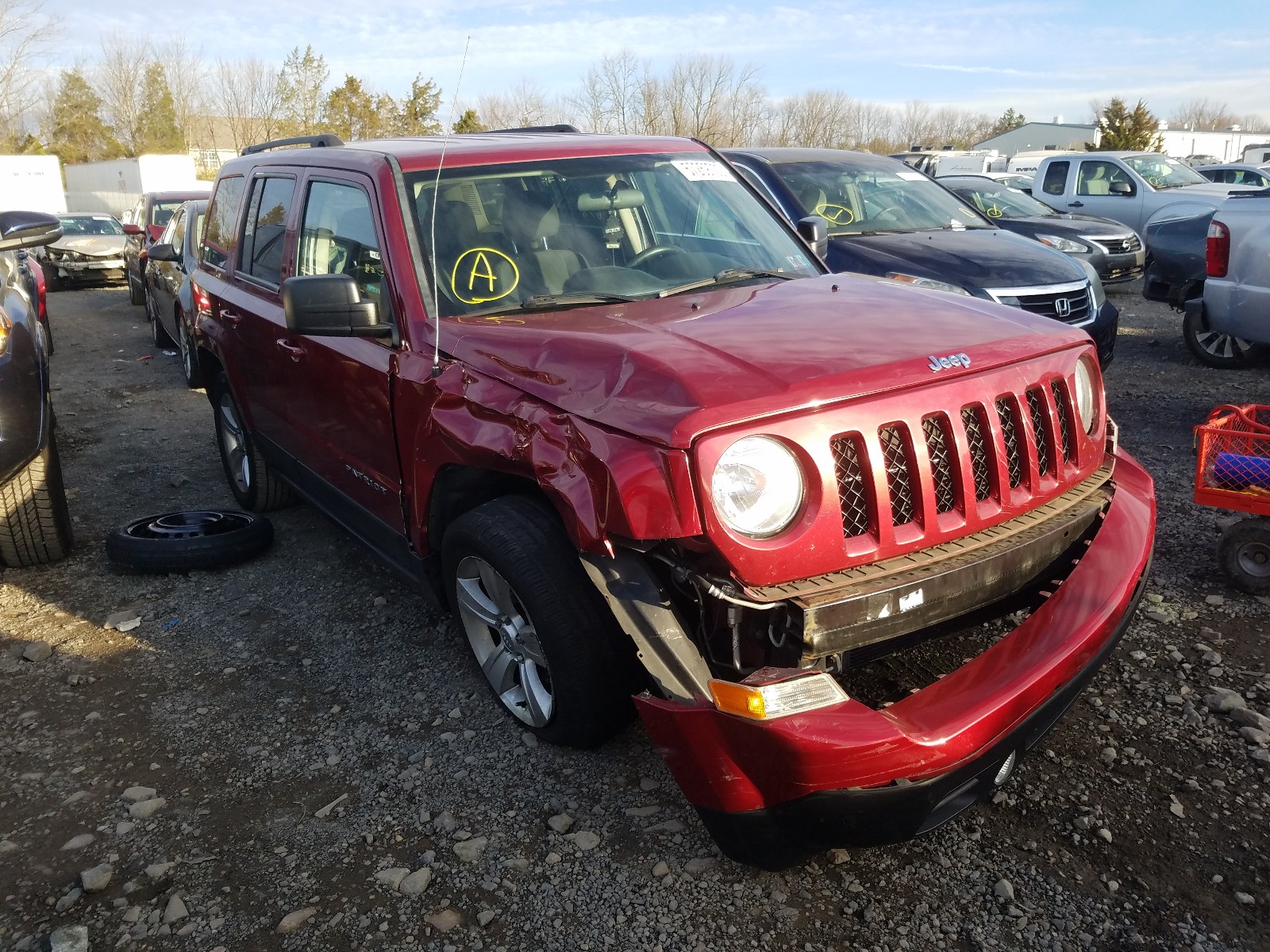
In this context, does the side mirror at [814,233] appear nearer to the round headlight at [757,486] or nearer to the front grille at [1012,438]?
the front grille at [1012,438]

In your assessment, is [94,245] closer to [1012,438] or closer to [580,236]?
[580,236]

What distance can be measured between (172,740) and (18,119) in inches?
2446

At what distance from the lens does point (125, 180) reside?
38812mm

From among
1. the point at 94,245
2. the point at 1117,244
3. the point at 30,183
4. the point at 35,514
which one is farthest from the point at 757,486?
the point at 30,183

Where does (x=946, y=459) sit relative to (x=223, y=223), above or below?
below

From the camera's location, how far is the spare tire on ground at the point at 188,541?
4672 millimetres

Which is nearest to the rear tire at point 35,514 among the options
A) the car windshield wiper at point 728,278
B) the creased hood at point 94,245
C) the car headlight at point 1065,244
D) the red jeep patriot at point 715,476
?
the red jeep patriot at point 715,476

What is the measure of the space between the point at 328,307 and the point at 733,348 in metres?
1.37

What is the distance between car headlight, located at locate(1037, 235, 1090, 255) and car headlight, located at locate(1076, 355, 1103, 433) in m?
7.63

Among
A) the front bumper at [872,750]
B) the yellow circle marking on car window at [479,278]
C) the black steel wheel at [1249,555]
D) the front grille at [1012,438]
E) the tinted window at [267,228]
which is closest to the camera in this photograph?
the front bumper at [872,750]

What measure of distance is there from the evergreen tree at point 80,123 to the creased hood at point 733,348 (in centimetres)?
6722

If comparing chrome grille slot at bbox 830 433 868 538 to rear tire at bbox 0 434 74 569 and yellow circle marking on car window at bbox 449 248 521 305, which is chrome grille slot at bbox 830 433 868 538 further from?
rear tire at bbox 0 434 74 569

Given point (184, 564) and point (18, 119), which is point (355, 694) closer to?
point (184, 564)

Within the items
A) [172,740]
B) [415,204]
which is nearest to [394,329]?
[415,204]
